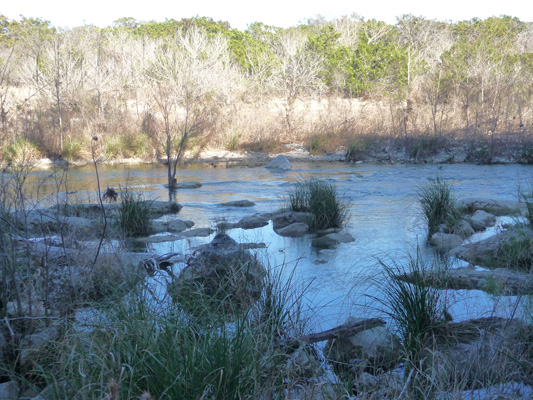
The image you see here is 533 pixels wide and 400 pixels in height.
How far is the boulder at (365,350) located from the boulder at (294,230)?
353cm

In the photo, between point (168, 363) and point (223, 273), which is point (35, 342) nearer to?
point (168, 363)

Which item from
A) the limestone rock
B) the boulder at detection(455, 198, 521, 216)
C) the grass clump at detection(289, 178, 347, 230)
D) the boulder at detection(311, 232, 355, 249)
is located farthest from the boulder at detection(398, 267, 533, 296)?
the boulder at detection(455, 198, 521, 216)

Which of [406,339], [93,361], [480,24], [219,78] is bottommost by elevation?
[406,339]

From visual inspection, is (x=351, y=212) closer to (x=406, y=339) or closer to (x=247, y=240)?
(x=247, y=240)

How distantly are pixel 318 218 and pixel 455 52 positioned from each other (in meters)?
18.4

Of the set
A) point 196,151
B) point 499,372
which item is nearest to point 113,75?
point 196,151

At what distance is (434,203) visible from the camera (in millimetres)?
6703

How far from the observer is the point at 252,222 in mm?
7238

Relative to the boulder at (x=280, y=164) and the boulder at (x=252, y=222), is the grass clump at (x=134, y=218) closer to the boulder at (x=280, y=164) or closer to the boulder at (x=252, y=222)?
the boulder at (x=252, y=222)

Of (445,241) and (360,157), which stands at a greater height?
(360,157)

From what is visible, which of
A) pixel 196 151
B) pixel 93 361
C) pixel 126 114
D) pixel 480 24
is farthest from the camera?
pixel 480 24

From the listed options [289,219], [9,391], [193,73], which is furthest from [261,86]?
[9,391]

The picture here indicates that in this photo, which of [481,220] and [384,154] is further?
[384,154]

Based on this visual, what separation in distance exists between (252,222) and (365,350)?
4356mm
